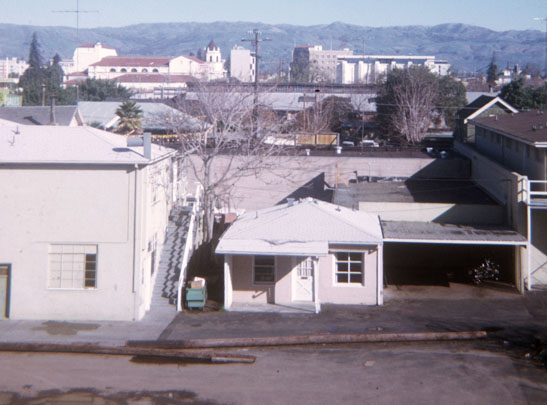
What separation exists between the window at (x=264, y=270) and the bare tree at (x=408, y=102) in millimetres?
36916

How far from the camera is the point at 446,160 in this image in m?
37.9

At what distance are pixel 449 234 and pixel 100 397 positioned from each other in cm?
1369

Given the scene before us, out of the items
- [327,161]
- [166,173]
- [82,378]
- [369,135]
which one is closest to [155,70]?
[369,135]

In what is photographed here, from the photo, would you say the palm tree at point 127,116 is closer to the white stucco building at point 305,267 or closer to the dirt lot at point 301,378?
the white stucco building at point 305,267

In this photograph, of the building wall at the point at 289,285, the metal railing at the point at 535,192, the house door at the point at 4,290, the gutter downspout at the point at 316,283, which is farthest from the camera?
the metal railing at the point at 535,192

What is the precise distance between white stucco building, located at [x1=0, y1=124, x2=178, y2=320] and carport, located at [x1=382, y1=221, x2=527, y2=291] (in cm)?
862

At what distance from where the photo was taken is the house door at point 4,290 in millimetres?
18828

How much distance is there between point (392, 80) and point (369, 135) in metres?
6.04

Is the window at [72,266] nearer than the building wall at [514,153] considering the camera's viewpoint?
Yes

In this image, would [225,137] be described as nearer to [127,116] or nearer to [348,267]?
[127,116]

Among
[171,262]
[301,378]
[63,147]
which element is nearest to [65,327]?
[171,262]

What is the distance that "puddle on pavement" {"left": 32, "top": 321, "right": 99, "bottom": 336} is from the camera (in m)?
17.4

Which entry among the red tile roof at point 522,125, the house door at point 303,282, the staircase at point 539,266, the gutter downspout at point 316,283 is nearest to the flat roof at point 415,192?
the staircase at point 539,266

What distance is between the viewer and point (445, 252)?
25.6m
